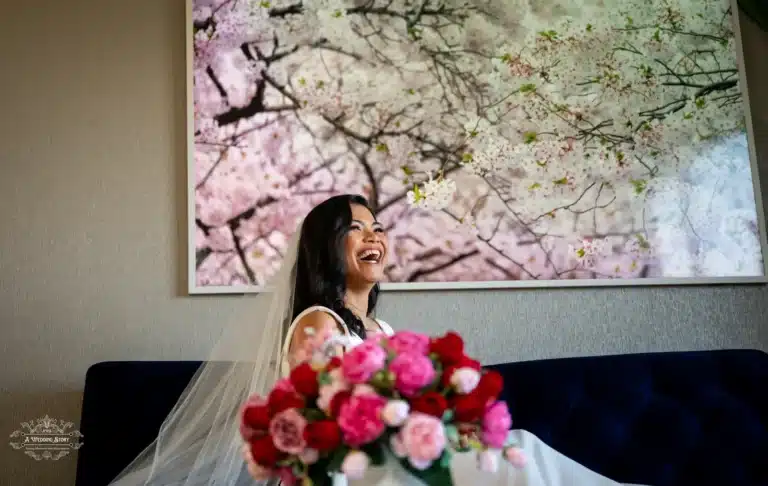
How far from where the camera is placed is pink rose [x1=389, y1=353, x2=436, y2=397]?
1.00 metres

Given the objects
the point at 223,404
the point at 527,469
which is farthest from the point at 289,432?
the point at 527,469

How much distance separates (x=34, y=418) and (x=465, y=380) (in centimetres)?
182

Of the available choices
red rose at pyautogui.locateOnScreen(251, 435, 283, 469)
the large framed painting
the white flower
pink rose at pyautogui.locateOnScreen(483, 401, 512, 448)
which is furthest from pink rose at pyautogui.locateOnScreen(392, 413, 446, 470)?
the white flower

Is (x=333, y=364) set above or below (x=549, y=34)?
below

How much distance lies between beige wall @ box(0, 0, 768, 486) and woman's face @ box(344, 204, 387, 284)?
550mm

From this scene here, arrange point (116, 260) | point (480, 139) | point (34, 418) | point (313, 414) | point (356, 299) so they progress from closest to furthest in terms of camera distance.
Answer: point (313, 414) < point (356, 299) < point (34, 418) < point (116, 260) < point (480, 139)

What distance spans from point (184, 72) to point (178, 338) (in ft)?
3.40

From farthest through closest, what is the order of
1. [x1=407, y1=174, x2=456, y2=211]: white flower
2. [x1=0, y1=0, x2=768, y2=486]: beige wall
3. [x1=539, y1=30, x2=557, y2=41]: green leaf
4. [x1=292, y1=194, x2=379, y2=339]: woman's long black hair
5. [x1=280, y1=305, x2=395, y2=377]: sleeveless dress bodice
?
1. [x1=539, y1=30, x2=557, y2=41]: green leaf
2. [x1=407, y1=174, x2=456, y2=211]: white flower
3. [x1=0, y1=0, x2=768, y2=486]: beige wall
4. [x1=292, y1=194, x2=379, y2=339]: woman's long black hair
5. [x1=280, y1=305, x2=395, y2=377]: sleeveless dress bodice

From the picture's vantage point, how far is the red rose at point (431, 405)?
1.00 metres

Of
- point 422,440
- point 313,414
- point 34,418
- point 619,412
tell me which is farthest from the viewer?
point 34,418

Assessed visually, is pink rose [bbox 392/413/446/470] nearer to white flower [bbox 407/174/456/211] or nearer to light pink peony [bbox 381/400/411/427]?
light pink peony [bbox 381/400/411/427]

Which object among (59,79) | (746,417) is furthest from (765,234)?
(59,79)

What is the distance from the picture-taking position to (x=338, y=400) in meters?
1.01

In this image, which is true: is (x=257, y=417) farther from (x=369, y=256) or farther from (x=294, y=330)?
(x=369, y=256)
